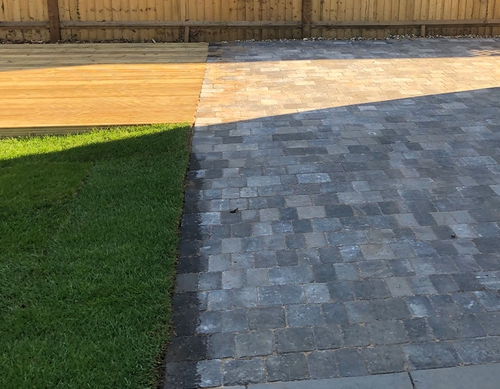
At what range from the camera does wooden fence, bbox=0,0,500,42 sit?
10.5m

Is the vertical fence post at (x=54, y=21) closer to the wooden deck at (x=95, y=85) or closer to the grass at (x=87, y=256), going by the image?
the wooden deck at (x=95, y=85)

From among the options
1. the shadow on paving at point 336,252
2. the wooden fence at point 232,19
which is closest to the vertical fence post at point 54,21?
the wooden fence at point 232,19

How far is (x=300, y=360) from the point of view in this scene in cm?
288

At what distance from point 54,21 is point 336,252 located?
28.5ft

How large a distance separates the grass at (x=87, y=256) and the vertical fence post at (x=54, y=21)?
5498 millimetres

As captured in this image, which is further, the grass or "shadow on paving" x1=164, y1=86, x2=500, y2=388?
"shadow on paving" x1=164, y1=86, x2=500, y2=388

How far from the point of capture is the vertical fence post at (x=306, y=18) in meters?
10.6

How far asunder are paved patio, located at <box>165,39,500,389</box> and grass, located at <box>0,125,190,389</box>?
0.18 meters

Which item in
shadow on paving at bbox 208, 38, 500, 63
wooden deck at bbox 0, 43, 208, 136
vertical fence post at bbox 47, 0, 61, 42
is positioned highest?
vertical fence post at bbox 47, 0, 61, 42

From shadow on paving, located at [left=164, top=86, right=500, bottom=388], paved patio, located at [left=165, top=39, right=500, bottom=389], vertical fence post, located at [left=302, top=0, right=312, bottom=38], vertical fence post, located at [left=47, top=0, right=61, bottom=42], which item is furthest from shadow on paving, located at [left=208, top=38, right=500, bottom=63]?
shadow on paving, located at [left=164, top=86, right=500, bottom=388]

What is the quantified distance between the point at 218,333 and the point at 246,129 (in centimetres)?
347

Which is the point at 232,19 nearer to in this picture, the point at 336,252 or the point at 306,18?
the point at 306,18

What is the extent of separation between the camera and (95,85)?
25.7 feet

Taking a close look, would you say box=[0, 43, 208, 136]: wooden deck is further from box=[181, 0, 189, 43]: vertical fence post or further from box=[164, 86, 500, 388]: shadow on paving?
box=[164, 86, 500, 388]: shadow on paving
